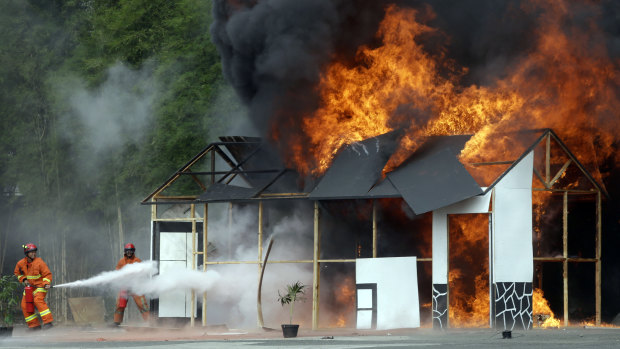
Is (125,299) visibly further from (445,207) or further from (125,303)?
(445,207)

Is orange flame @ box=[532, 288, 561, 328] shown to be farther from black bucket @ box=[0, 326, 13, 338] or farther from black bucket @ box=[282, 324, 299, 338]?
black bucket @ box=[0, 326, 13, 338]

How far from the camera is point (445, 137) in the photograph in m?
28.7

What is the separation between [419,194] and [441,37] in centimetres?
435

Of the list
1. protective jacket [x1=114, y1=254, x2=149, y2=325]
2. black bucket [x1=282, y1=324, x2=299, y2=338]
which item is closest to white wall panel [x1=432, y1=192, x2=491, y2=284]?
black bucket [x1=282, y1=324, x2=299, y2=338]

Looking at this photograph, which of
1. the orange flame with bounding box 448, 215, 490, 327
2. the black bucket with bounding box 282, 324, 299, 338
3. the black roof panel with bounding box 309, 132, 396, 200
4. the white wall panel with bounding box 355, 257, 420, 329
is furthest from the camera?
the orange flame with bounding box 448, 215, 490, 327

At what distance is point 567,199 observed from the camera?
2992 centimetres

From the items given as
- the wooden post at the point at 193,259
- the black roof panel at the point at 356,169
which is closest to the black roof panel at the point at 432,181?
the black roof panel at the point at 356,169

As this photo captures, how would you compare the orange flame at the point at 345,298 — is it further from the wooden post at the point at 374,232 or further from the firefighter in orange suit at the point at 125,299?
the firefighter in orange suit at the point at 125,299

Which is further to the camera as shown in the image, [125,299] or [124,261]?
[124,261]

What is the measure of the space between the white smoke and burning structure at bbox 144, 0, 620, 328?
55cm

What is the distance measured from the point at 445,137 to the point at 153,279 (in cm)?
864

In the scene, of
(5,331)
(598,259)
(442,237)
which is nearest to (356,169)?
(442,237)

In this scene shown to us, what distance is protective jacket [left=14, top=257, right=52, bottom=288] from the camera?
96.4 ft

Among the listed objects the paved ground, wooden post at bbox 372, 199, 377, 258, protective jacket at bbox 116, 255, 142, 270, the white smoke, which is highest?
wooden post at bbox 372, 199, 377, 258
